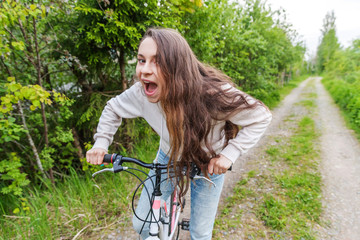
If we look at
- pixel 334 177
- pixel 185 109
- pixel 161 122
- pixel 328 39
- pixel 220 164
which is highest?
pixel 328 39

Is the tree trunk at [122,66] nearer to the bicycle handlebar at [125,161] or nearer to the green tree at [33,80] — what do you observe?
the green tree at [33,80]

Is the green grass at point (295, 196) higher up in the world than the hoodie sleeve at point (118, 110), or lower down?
lower down

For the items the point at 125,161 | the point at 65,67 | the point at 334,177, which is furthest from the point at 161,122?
the point at 334,177

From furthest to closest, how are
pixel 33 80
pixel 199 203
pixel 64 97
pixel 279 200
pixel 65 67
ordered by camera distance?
pixel 65 67 → pixel 279 200 → pixel 33 80 → pixel 64 97 → pixel 199 203

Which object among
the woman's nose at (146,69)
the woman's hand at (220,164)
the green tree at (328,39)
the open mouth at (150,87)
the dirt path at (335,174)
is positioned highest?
the green tree at (328,39)

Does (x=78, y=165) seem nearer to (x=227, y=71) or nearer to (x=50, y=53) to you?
(x=50, y=53)

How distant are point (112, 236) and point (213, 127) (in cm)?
209

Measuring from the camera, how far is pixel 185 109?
133 cm

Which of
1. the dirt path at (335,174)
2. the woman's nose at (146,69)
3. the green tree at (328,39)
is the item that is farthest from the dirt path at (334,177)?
the green tree at (328,39)

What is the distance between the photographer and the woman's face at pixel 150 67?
1.18 m

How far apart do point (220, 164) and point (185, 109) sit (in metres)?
0.45

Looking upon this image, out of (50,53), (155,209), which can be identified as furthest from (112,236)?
(50,53)

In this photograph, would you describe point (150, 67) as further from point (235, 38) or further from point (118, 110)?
point (235, 38)

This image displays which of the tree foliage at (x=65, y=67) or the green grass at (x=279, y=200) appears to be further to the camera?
the green grass at (x=279, y=200)
